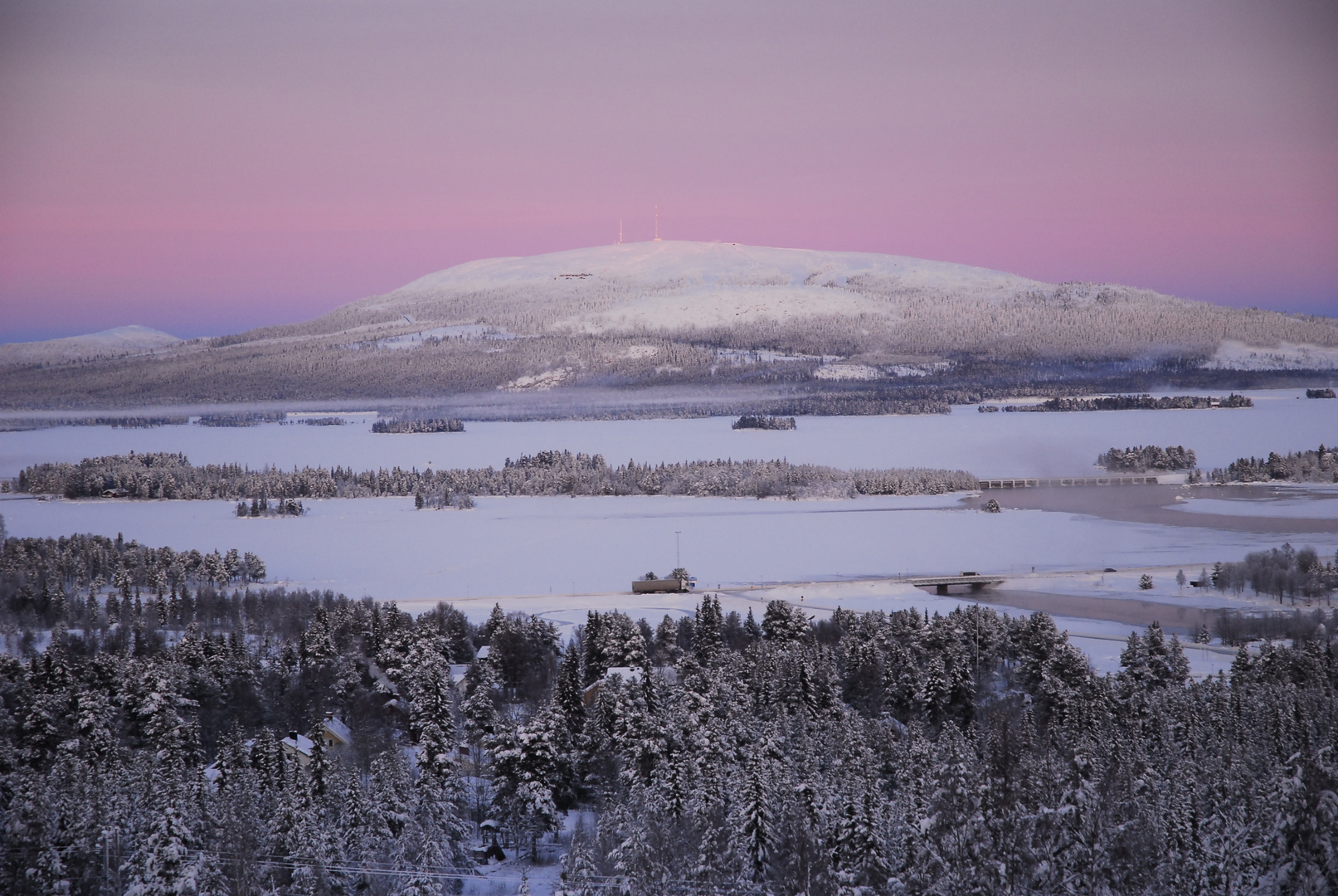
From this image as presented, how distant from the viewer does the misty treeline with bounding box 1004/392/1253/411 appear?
11812 centimetres

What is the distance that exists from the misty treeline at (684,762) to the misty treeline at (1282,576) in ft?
41.3

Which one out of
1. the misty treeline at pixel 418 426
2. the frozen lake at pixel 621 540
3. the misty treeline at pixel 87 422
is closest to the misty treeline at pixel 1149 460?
the frozen lake at pixel 621 540

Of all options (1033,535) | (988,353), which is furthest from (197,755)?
(988,353)

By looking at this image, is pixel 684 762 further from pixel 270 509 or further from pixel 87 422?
pixel 87 422

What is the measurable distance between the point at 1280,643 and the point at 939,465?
2384 inches

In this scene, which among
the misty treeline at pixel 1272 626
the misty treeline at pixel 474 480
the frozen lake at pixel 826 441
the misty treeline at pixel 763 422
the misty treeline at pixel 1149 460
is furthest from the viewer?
the misty treeline at pixel 763 422

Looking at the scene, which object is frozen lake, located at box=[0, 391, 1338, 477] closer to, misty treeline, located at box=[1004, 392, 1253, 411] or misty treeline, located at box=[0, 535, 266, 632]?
misty treeline, located at box=[1004, 392, 1253, 411]

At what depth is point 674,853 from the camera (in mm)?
18094

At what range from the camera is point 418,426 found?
136m

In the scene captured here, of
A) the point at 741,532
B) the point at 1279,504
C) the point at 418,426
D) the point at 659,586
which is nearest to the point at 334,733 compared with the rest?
the point at 659,586

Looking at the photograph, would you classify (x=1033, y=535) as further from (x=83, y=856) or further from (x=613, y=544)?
(x=83, y=856)

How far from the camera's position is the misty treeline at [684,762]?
628 inches

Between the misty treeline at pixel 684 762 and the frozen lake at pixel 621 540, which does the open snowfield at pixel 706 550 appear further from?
the misty treeline at pixel 684 762

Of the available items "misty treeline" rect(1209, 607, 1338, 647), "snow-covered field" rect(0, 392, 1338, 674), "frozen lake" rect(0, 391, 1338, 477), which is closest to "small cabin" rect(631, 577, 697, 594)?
"snow-covered field" rect(0, 392, 1338, 674)
